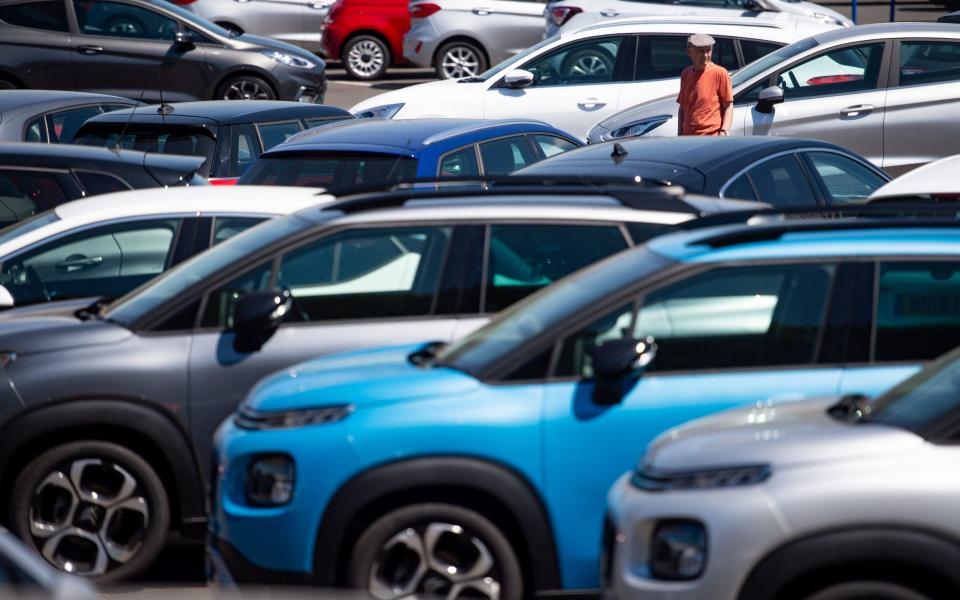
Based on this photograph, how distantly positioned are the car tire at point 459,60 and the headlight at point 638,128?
8.62m

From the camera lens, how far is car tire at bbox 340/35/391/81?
72.6 ft

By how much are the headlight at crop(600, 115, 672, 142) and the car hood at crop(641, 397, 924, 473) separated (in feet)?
25.8

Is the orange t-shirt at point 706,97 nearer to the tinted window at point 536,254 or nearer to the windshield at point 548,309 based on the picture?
the tinted window at point 536,254

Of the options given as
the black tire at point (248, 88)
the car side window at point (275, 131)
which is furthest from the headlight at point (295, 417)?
the black tire at point (248, 88)

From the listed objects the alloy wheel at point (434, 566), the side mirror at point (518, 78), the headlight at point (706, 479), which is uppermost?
the side mirror at point (518, 78)

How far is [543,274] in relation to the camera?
612 cm

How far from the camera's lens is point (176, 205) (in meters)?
7.19

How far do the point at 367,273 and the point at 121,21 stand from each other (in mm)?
11660

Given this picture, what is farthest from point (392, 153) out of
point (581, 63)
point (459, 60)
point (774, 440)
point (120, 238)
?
point (459, 60)

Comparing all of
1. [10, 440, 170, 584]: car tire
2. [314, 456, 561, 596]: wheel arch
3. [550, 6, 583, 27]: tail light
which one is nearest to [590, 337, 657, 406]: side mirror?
[314, 456, 561, 596]: wheel arch

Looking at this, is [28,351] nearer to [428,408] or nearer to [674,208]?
[428,408]

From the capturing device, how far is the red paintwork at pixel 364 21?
21734 millimetres

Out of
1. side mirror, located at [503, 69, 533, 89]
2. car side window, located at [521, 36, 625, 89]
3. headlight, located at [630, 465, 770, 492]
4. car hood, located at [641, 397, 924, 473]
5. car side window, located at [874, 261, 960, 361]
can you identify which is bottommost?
headlight, located at [630, 465, 770, 492]

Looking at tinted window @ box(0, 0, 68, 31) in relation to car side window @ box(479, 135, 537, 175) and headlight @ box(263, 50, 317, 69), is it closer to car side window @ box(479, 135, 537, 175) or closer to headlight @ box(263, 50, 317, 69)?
headlight @ box(263, 50, 317, 69)
